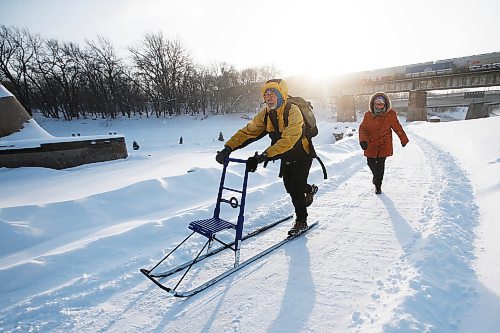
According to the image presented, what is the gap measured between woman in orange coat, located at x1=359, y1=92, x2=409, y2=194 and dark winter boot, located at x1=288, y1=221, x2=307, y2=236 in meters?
2.30

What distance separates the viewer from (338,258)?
3.07 meters

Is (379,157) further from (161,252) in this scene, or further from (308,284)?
(161,252)

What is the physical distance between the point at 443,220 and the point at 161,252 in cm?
375

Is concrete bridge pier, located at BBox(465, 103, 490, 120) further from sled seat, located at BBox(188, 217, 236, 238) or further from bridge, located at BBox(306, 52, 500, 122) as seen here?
sled seat, located at BBox(188, 217, 236, 238)

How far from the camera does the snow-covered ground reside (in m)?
2.17

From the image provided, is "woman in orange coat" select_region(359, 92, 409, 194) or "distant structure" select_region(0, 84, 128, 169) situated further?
"distant structure" select_region(0, 84, 128, 169)

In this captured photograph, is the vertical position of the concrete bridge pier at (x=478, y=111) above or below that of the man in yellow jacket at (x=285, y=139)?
below

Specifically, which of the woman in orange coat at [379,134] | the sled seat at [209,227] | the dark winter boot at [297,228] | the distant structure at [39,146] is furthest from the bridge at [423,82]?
the sled seat at [209,227]

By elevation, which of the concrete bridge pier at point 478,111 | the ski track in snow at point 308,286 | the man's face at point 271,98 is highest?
the man's face at point 271,98

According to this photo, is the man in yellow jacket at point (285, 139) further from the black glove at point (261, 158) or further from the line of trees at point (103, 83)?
the line of trees at point (103, 83)

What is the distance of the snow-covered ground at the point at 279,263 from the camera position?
217 cm

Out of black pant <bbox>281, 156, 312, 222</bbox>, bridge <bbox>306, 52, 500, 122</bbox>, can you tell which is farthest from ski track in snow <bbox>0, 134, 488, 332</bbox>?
bridge <bbox>306, 52, 500, 122</bbox>

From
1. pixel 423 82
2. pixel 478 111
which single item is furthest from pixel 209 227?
pixel 478 111

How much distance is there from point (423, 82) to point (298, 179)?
4232 centimetres
